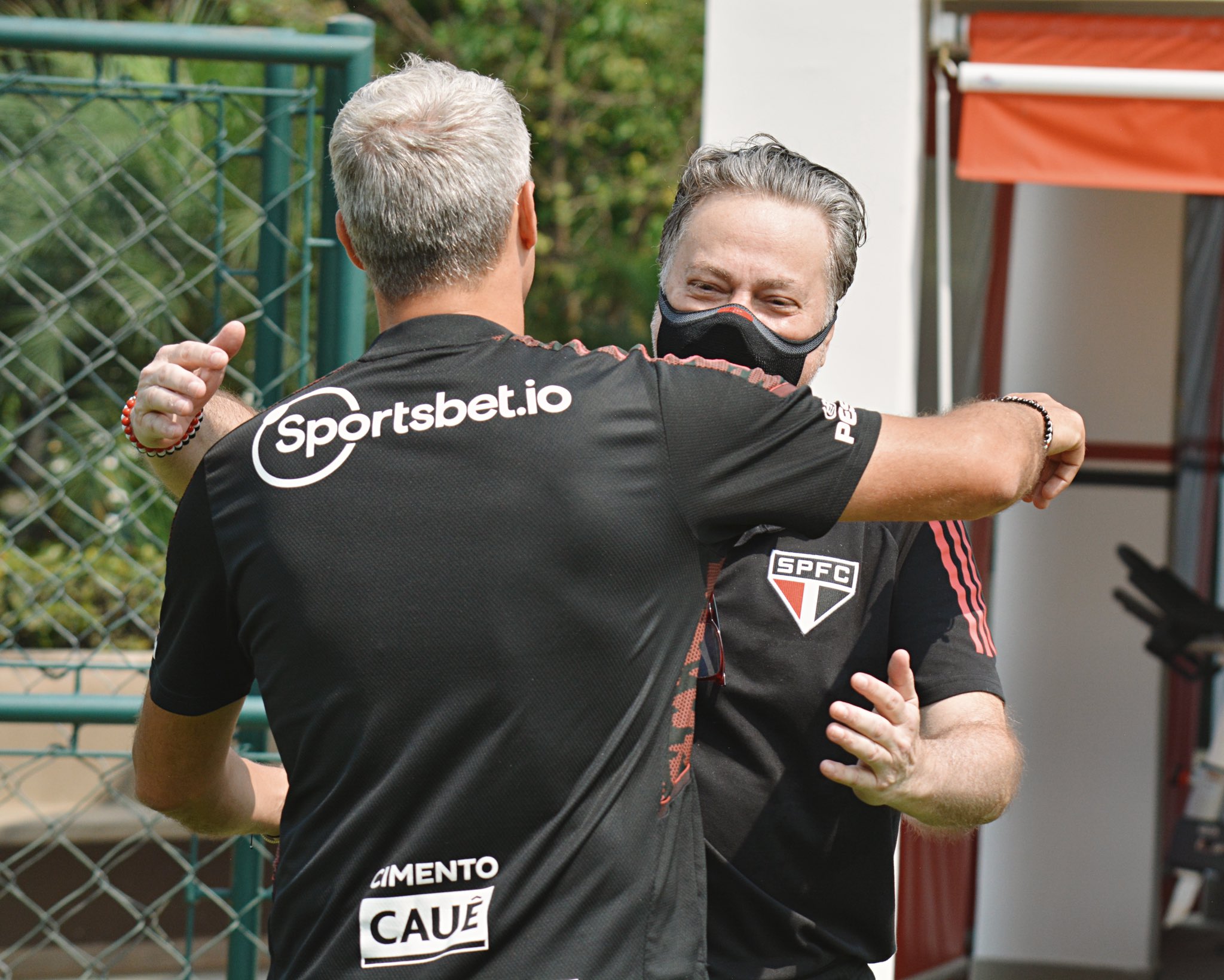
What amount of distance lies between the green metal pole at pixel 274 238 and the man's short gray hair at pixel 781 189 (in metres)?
0.88

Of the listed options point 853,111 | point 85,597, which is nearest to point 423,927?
point 853,111

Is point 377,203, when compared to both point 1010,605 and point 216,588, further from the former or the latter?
point 1010,605

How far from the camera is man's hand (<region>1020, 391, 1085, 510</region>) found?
1447 millimetres

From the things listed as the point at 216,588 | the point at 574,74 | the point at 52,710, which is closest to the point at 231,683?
the point at 216,588

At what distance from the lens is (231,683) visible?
1.44m

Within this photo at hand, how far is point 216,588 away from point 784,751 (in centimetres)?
72

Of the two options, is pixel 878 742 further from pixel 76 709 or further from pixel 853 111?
pixel 853 111

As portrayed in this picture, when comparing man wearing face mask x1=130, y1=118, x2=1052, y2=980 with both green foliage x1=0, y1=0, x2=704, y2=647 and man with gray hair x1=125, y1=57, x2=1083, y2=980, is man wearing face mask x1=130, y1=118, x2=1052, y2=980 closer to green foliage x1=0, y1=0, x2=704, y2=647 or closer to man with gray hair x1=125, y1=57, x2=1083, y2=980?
man with gray hair x1=125, y1=57, x2=1083, y2=980

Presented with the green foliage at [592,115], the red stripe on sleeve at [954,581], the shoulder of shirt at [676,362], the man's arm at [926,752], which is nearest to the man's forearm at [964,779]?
the man's arm at [926,752]

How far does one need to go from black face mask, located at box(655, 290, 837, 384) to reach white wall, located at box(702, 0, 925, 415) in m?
0.99

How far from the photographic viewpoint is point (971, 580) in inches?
66.2

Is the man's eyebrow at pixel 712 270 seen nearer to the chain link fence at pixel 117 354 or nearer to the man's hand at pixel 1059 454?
the man's hand at pixel 1059 454

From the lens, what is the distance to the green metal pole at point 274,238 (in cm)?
240

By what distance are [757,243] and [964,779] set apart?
29.9 inches
